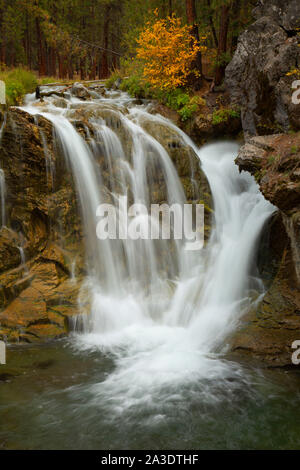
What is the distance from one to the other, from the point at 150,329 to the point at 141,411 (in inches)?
95.8

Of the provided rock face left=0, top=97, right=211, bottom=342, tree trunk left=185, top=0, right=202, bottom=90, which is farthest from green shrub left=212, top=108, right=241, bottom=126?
rock face left=0, top=97, right=211, bottom=342

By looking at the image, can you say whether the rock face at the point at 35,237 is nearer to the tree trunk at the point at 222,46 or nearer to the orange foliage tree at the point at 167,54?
the orange foliage tree at the point at 167,54

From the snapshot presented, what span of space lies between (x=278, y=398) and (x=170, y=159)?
21.0 ft

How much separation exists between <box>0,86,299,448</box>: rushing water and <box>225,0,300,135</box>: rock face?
5.91ft

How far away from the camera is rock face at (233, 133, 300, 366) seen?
222 inches

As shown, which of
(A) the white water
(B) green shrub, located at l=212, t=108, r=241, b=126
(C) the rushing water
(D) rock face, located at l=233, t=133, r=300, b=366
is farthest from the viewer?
(B) green shrub, located at l=212, t=108, r=241, b=126

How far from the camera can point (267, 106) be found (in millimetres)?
8461

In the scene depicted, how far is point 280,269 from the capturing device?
6.31 meters

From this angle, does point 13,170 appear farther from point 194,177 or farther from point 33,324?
point 194,177

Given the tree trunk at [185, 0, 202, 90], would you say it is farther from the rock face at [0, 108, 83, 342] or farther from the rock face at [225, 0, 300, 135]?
the rock face at [0, 108, 83, 342]

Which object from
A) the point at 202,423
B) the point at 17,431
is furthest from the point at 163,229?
the point at 17,431

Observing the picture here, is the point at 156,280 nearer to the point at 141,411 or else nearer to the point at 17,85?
the point at 141,411

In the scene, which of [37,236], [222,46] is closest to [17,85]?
[37,236]

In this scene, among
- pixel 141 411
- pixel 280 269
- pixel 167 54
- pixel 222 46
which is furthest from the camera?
pixel 222 46
